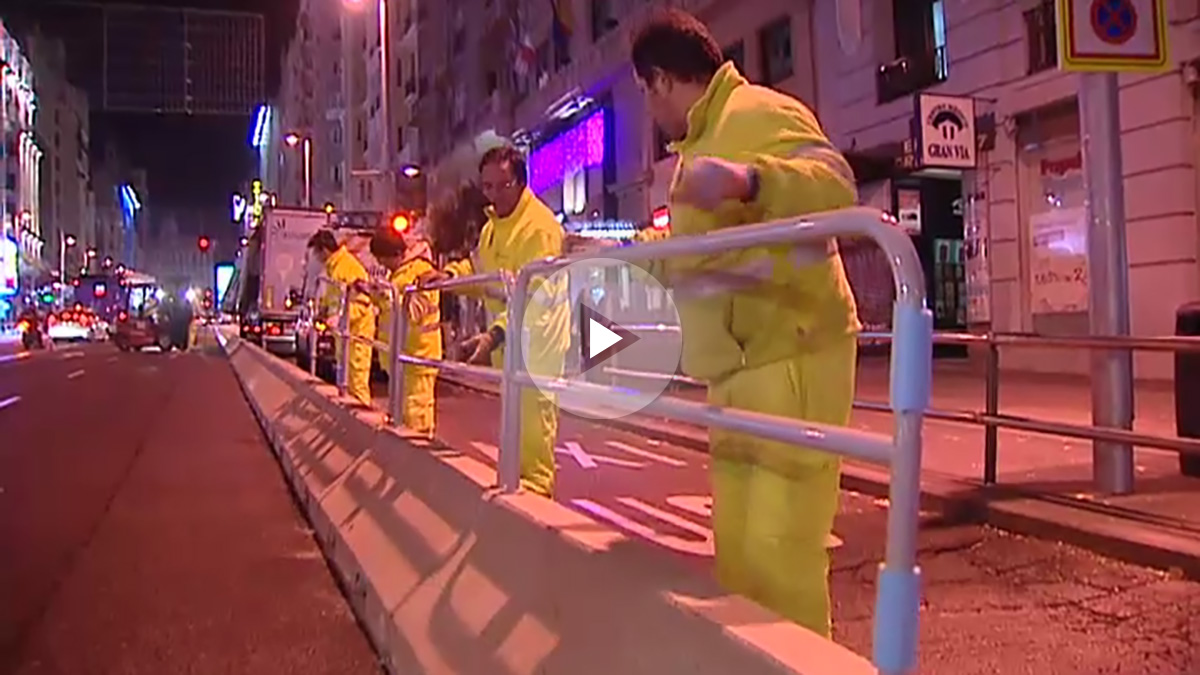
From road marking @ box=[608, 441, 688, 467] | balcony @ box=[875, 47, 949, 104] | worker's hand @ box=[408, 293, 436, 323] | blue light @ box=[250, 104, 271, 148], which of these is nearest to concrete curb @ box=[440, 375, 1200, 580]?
worker's hand @ box=[408, 293, 436, 323]

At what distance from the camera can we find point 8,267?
309 ft

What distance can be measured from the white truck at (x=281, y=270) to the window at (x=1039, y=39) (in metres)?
17.0

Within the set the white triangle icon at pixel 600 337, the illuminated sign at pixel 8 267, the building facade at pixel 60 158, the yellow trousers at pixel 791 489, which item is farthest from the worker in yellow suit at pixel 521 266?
the building facade at pixel 60 158

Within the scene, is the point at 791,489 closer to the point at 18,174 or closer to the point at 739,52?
the point at 739,52

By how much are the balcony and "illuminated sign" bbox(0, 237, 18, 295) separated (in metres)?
84.6

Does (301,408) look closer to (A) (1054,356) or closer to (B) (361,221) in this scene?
(A) (1054,356)

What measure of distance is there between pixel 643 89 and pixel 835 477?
4.14 ft

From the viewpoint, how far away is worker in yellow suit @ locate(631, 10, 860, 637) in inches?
124

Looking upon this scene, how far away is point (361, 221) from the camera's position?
27844mm

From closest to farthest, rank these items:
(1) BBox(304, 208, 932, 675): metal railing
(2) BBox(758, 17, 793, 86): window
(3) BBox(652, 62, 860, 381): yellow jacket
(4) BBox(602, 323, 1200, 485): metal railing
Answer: (1) BBox(304, 208, 932, 675): metal railing
(3) BBox(652, 62, 860, 381): yellow jacket
(4) BBox(602, 323, 1200, 485): metal railing
(2) BBox(758, 17, 793, 86): window

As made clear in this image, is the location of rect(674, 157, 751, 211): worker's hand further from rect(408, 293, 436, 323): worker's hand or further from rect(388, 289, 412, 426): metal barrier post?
rect(408, 293, 436, 323): worker's hand

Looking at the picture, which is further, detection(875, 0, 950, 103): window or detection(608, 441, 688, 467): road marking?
detection(875, 0, 950, 103): window

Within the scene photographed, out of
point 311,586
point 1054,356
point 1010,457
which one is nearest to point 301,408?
point 311,586
